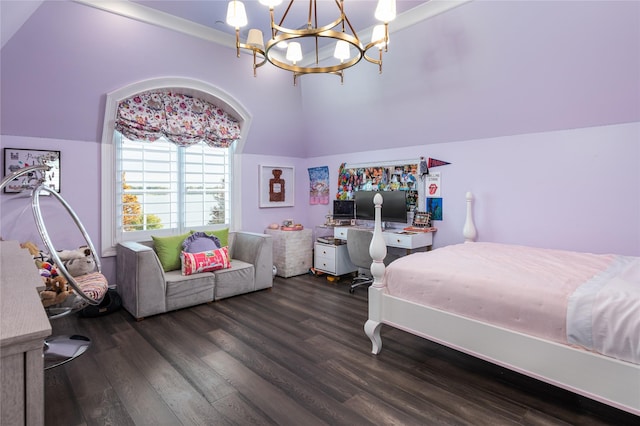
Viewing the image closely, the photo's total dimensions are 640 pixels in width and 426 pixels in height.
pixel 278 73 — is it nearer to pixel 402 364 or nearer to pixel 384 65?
pixel 384 65

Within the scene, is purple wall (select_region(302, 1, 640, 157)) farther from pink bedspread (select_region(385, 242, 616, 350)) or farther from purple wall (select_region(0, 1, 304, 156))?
purple wall (select_region(0, 1, 304, 156))

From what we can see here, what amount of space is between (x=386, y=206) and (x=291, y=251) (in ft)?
5.00

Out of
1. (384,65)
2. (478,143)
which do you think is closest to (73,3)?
(384,65)

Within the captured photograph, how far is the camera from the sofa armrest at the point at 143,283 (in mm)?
3352

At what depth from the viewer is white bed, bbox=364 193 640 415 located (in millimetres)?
1659

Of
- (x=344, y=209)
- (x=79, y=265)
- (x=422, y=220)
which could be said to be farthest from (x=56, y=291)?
(x=422, y=220)

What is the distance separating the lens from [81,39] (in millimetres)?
3078

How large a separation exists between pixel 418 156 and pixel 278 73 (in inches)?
83.8

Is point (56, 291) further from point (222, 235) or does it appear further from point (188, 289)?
point (222, 235)

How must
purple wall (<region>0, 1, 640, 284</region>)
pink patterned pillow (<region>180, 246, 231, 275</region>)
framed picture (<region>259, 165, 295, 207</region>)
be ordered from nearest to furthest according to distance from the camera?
purple wall (<region>0, 1, 640, 284</region>)
pink patterned pillow (<region>180, 246, 231, 275</region>)
framed picture (<region>259, 165, 295, 207</region>)

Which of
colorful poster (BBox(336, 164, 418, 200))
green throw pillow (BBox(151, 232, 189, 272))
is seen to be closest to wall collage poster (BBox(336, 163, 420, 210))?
colorful poster (BBox(336, 164, 418, 200))

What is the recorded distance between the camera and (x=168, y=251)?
155 inches

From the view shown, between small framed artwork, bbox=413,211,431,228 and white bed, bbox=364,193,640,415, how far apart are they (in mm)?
Result: 1717

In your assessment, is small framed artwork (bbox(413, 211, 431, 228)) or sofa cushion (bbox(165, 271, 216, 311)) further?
small framed artwork (bbox(413, 211, 431, 228))
